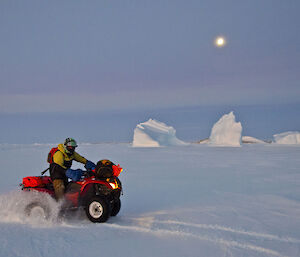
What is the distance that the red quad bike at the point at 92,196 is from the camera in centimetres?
478

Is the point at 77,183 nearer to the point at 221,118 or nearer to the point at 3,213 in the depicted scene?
the point at 3,213

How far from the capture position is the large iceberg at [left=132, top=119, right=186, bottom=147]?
42.6m

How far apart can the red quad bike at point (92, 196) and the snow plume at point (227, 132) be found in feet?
129

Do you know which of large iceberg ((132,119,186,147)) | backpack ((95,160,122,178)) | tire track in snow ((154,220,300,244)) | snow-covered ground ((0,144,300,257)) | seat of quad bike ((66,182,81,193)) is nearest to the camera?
snow-covered ground ((0,144,300,257))

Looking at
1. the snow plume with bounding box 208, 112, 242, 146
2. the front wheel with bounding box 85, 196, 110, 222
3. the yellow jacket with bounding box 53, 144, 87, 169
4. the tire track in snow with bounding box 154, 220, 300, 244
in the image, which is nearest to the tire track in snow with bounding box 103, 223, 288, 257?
the front wheel with bounding box 85, 196, 110, 222

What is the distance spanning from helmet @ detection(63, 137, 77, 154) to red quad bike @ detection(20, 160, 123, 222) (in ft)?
1.63

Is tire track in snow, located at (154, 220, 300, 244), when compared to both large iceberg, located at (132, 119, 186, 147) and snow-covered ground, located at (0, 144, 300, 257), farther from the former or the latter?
large iceberg, located at (132, 119, 186, 147)

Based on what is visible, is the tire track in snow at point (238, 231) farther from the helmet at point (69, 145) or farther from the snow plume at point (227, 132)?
the snow plume at point (227, 132)

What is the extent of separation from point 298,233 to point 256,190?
379 centimetres

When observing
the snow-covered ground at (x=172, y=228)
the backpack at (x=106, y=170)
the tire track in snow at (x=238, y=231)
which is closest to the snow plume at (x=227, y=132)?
the snow-covered ground at (x=172, y=228)

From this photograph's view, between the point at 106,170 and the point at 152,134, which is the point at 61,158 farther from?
the point at 152,134

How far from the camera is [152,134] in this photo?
141 feet

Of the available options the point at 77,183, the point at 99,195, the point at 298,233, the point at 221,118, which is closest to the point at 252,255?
the point at 298,233

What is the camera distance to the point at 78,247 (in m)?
3.71
